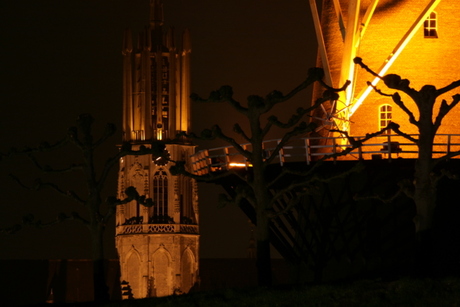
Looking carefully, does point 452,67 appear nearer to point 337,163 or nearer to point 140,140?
point 337,163

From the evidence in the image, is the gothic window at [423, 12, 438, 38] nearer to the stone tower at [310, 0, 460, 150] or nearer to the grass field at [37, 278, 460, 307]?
the stone tower at [310, 0, 460, 150]

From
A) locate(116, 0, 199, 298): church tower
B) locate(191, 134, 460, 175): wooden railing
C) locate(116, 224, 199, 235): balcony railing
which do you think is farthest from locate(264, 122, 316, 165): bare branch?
locate(116, 224, 199, 235): balcony railing

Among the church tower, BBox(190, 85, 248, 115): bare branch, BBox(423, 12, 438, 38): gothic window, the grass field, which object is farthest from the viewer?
the church tower

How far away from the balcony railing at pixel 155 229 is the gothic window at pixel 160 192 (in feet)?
3.51

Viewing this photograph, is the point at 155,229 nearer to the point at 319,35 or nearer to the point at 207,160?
the point at 319,35

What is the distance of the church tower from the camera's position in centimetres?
11606

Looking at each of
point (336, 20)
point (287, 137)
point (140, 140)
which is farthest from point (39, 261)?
point (287, 137)

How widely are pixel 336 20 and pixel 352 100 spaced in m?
3.96

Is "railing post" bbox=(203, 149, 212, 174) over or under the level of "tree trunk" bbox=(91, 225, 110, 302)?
over

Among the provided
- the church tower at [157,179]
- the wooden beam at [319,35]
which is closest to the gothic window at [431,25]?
the wooden beam at [319,35]

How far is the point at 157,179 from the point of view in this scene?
118m

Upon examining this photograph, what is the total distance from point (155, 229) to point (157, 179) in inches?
153

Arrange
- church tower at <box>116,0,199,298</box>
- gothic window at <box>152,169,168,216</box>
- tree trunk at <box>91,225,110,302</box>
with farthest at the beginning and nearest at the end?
gothic window at <box>152,169,168,216</box>, church tower at <box>116,0,199,298</box>, tree trunk at <box>91,225,110,302</box>

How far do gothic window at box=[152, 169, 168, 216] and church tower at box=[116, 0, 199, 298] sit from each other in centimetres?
8
